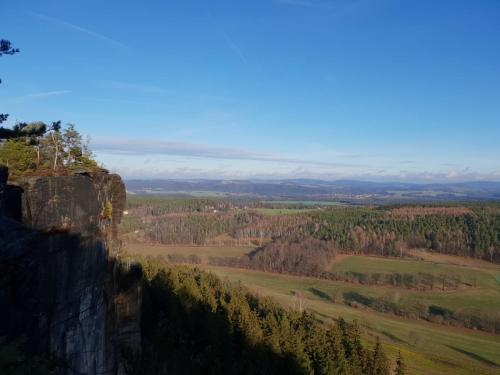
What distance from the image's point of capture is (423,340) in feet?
149

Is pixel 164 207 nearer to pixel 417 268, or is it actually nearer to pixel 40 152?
pixel 417 268

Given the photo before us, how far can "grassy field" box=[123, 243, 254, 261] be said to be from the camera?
96488 mm

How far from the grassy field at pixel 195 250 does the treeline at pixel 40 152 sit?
232ft

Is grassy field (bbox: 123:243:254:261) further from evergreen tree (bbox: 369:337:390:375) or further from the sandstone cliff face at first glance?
the sandstone cliff face

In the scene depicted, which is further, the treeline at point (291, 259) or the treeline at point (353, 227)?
the treeline at point (353, 227)

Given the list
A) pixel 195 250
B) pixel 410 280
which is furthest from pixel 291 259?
pixel 410 280

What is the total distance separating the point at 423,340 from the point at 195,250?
211 feet

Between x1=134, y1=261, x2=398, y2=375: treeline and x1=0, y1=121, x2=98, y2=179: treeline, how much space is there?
866 centimetres

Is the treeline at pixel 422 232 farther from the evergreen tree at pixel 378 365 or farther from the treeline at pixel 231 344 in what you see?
the evergreen tree at pixel 378 365

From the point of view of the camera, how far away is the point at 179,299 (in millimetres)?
28500

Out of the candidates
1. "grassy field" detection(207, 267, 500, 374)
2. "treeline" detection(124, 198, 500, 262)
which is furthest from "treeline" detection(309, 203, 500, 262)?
"grassy field" detection(207, 267, 500, 374)

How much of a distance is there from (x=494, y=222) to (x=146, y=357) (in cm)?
9877

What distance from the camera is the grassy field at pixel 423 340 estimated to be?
37.5 m

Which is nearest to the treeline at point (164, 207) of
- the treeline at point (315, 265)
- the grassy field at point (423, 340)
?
the treeline at point (315, 265)
